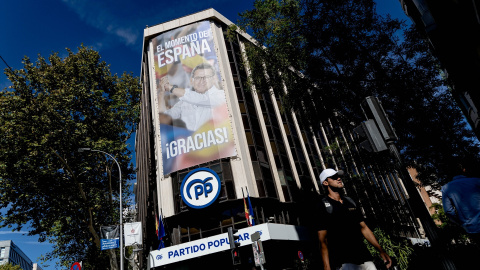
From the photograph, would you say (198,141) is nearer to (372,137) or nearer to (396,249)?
(396,249)

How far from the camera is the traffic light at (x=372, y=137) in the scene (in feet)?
12.9

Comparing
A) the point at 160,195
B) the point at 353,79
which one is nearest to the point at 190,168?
the point at 160,195

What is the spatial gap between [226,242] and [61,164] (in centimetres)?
1341

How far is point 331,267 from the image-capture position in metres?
3.25

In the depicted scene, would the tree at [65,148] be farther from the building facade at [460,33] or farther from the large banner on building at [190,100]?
the building facade at [460,33]

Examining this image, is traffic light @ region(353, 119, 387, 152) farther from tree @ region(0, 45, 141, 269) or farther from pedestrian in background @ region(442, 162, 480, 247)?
tree @ region(0, 45, 141, 269)

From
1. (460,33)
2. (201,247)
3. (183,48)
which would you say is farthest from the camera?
(183,48)

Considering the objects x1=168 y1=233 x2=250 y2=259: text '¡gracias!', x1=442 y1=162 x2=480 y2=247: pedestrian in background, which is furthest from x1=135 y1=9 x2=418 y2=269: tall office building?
x1=442 y1=162 x2=480 y2=247: pedestrian in background

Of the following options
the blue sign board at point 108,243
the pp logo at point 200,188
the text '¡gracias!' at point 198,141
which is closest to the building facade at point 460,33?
the blue sign board at point 108,243

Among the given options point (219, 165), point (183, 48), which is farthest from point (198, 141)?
point (183, 48)

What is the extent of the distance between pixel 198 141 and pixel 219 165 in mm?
2557

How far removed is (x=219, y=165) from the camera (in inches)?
834

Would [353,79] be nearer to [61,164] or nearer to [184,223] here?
[184,223]

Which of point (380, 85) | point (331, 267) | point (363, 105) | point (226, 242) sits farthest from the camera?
point (226, 242)
